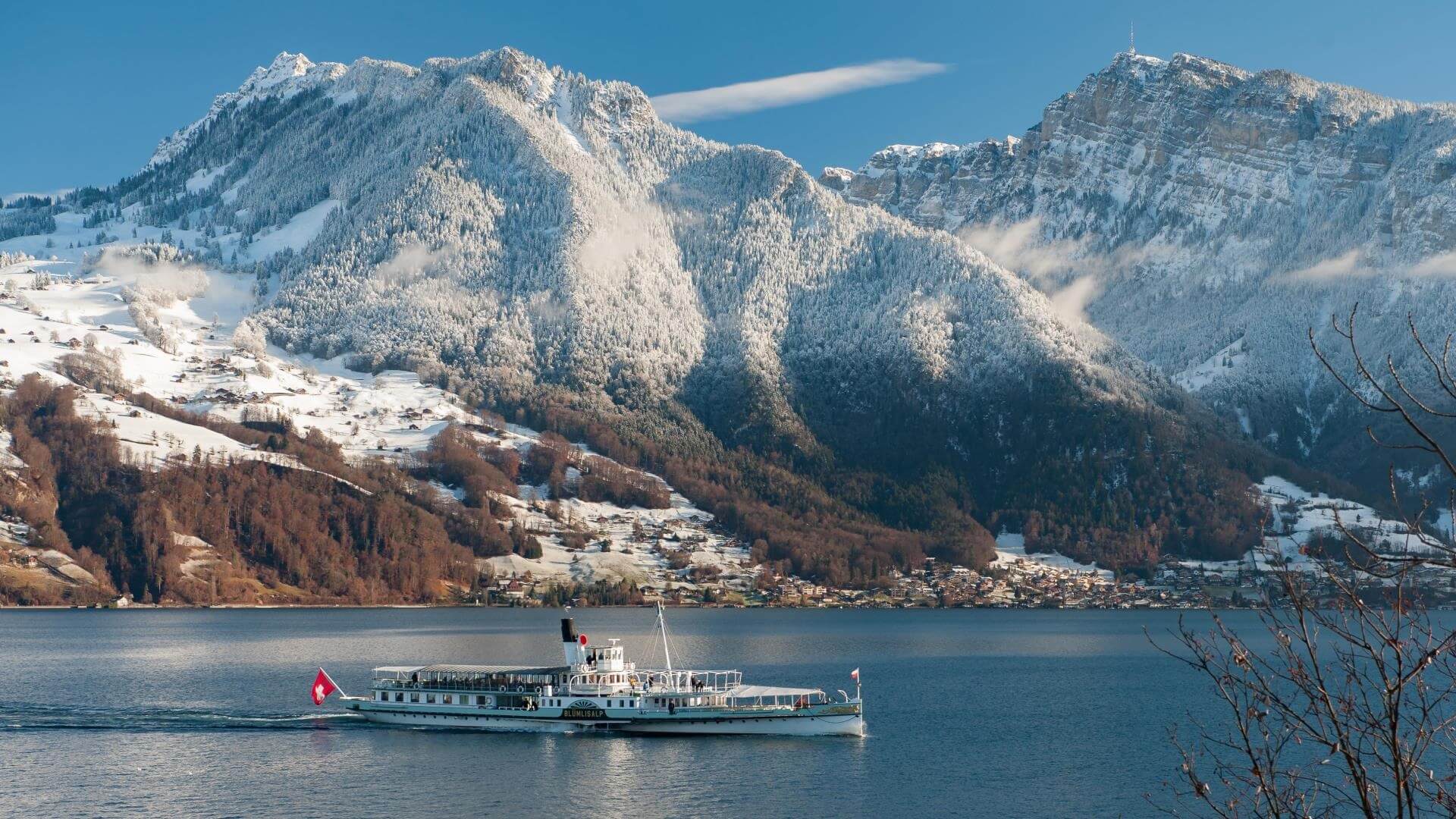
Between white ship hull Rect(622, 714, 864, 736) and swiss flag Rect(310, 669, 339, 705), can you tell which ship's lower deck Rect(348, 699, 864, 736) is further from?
swiss flag Rect(310, 669, 339, 705)

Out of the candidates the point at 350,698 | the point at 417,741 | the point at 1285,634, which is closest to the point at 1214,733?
the point at 417,741

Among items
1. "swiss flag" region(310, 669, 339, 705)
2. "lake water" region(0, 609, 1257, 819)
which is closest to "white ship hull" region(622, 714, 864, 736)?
"lake water" region(0, 609, 1257, 819)

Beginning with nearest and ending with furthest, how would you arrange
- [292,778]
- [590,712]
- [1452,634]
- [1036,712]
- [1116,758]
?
1. [1452,634]
2. [292,778]
3. [1116,758]
4. [590,712]
5. [1036,712]

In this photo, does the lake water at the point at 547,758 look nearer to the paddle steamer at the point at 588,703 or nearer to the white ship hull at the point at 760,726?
the white ship hull at the point at 760,726

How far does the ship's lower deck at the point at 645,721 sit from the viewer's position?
399ft

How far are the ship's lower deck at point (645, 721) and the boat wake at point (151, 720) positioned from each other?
13.5 ft

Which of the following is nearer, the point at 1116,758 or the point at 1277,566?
the point at 1277,566

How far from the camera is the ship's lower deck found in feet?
399

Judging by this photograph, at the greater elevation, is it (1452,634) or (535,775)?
(1452,634)

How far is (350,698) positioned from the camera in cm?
13138

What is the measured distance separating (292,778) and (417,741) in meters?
21.0

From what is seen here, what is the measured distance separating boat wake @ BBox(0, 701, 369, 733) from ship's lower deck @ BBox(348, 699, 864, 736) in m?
4.11

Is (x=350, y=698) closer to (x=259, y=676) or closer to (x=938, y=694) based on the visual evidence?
(x=259, y=676)

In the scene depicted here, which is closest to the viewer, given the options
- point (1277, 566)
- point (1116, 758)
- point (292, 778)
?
point (1277, 566)
